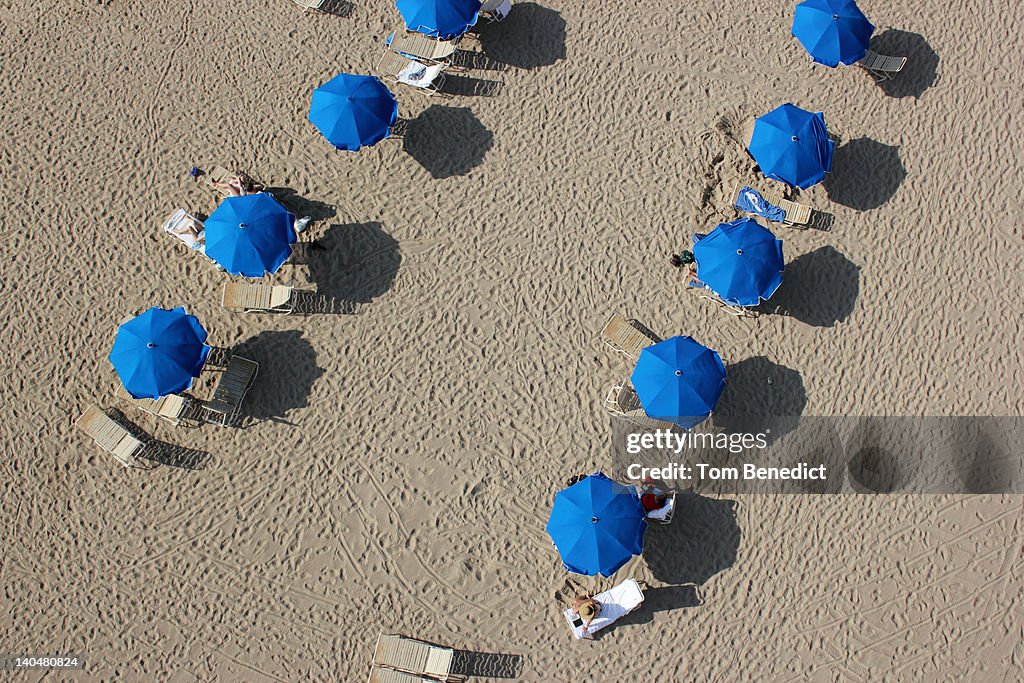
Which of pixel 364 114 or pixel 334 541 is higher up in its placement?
pixel 364 114

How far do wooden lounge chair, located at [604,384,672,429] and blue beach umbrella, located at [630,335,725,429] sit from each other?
49 centimetres

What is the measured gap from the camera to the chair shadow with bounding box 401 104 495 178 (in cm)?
1205

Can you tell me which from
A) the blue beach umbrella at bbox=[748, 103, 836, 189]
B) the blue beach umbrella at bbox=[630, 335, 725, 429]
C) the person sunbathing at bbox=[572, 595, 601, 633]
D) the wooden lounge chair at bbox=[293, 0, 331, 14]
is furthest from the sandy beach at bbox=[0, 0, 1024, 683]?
the blue beach umbrella at bbox=[630, 335, 725, 429]

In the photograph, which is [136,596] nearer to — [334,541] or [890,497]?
[334,541]

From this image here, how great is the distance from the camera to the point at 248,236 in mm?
10789

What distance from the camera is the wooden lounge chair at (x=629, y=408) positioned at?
36.4 feet

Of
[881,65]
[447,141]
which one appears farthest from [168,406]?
[881,65]

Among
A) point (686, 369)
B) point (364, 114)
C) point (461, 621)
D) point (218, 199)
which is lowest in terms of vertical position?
point (461, 621)

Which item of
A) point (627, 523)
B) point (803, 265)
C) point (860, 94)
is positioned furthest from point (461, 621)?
point (860, 94)

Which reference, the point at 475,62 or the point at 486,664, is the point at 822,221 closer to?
the point at 475,62

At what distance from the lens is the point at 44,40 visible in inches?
493

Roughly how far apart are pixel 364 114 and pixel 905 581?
1072 centimetres

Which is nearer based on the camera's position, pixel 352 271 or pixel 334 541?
pixel 334 541

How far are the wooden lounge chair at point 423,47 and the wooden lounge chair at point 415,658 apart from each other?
361 inches
